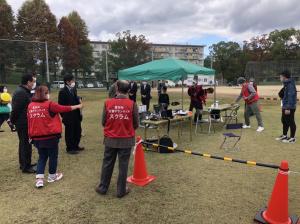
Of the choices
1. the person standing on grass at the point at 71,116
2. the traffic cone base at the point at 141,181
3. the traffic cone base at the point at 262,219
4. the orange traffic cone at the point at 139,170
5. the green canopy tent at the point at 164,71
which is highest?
the green canopy tent at the point at 164,71

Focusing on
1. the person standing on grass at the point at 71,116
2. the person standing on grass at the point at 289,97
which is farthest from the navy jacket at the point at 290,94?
the person standing on grass at the point at 71,116

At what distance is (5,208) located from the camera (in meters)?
4.18

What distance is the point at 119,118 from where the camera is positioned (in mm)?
4203

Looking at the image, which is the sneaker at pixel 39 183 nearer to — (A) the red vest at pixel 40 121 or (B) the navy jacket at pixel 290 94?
(A) the red vest at pixel 40 121

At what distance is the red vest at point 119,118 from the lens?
13.7ft

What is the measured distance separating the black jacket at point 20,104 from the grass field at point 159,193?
105 cm

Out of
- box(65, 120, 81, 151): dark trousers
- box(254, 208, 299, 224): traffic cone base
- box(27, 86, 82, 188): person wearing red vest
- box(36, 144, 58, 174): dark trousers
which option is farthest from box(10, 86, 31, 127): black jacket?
box(254, 208, 299, 224): traffic cone base

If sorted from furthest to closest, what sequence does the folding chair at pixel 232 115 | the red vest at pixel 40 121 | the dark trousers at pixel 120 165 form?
1. the folding chair at pixel 232 115
2. the red vest at pixel 40 121
3. the dark trousers at pixel 120 165

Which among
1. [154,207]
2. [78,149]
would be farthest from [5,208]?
[78,149]

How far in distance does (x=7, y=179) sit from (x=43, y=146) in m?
1.28

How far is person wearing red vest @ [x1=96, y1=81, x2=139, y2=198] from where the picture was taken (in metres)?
4.19

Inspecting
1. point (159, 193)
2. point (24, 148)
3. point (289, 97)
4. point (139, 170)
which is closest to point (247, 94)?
point (289, 97)

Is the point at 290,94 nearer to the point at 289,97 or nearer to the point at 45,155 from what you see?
the point at 289,97

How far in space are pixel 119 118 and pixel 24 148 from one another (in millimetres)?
2379
